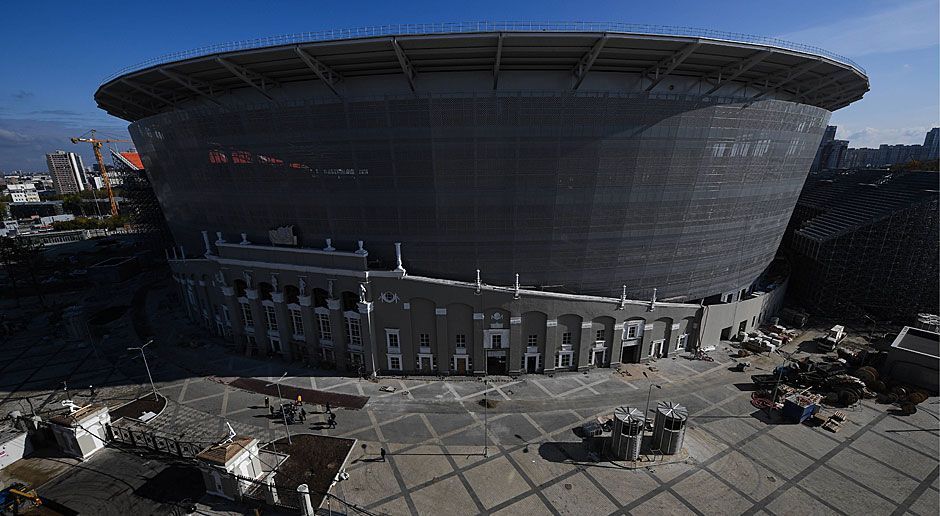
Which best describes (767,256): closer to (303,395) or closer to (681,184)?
(681,184)

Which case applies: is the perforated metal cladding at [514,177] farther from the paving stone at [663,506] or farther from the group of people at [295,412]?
the paving stone at [663,506]

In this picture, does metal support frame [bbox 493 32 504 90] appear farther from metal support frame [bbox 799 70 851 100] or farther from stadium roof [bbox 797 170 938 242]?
stadium roof [bbox 797 170 938 242]

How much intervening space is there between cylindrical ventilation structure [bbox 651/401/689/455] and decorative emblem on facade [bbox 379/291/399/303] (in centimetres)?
2495

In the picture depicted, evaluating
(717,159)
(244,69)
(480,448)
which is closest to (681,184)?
(717,159)

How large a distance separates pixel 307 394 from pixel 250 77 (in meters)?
30.4

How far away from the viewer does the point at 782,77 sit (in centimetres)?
3769

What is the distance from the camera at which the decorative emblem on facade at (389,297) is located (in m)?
38.4

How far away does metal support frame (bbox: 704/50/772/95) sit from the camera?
3225 centimetres

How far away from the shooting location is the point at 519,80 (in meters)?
33.1

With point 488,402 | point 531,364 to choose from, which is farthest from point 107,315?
point 531,364

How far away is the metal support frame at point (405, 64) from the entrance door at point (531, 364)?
94.1 ft

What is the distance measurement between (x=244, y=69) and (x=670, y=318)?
49.0 meters

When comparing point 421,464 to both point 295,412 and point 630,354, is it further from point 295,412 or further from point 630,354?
point 630,354

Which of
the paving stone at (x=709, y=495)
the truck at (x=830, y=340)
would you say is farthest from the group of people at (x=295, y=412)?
the truck at (x=830, y=340)
